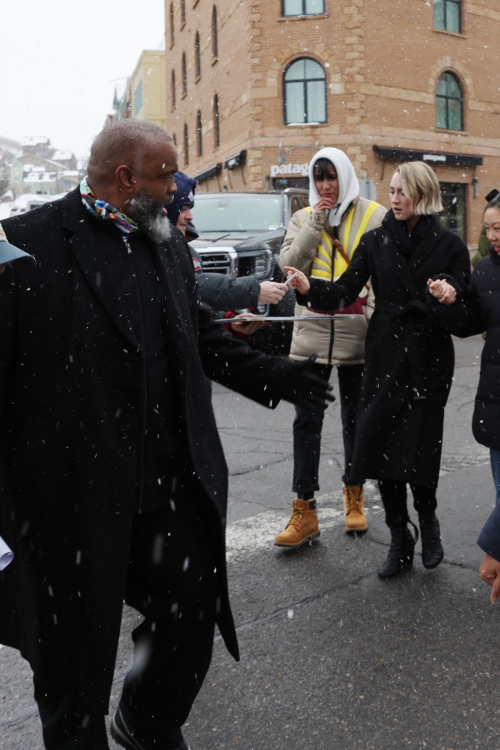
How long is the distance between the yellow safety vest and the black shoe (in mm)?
2596

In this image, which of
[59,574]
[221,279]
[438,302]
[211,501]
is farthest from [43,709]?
[438,302]

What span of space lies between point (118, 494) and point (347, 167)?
2.63m

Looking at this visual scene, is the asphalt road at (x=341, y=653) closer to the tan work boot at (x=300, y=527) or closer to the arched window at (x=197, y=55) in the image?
the tan work boot at (x=300, y=527)

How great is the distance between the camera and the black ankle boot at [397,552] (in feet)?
13.5

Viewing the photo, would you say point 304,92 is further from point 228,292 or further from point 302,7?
point 228,292

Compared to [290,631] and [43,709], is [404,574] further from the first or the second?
[43,709]

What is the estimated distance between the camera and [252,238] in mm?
11055

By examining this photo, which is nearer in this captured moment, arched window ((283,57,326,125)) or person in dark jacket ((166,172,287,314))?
person in dark jacket ((166,172,287,314))

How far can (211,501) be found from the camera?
2.55 metres

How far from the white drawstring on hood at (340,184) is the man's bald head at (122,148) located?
205 cm

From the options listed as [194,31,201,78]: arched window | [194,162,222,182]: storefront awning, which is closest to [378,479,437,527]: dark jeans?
[194,162,222,182]: storefront awning

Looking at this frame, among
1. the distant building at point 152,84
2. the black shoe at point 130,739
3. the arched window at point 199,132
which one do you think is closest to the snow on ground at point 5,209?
the black shoe at point 130,739

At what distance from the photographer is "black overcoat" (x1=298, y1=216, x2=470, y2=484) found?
3959mm

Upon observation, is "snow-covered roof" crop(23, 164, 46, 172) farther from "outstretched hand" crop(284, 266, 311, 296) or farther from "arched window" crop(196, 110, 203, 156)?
"arched window" crop(196, 110, 203, 156)
